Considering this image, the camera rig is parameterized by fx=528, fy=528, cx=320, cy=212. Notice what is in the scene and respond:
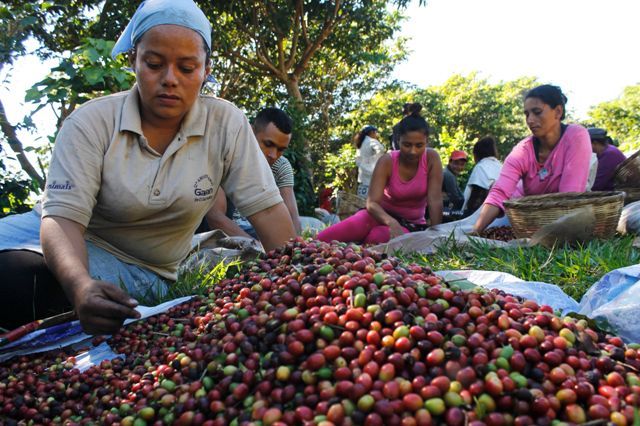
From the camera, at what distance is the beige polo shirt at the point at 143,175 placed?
2.18m

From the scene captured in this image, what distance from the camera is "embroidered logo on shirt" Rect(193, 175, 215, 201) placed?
7.92 ft

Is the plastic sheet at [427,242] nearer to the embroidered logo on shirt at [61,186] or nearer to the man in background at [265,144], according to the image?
the man in background at [265,144]

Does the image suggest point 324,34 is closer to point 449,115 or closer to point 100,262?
point 100,262

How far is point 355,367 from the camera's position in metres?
1.25

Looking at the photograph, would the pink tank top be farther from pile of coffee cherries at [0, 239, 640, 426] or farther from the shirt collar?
pile of coffee cherries at [0, 239, 640, 426]

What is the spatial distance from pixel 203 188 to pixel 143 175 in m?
0.27

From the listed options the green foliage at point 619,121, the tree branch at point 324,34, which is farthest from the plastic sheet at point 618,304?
the green foliage at point 619,121

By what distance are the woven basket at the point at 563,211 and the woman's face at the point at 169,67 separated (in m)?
2.48


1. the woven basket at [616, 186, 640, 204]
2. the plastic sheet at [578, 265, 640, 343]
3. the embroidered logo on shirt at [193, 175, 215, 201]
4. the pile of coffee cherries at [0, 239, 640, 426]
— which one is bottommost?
the woven basket at [616, 186, 640, 204]

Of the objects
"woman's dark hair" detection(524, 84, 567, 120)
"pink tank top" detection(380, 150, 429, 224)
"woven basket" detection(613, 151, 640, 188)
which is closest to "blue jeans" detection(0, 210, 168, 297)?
"pink tank top" detection(380, 150, 429, 224)

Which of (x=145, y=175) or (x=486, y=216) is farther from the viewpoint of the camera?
(x=486, y=216)

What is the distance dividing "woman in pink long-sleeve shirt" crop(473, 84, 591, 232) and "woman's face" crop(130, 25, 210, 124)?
2.87 meters

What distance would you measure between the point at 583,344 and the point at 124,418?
1200 millimetres

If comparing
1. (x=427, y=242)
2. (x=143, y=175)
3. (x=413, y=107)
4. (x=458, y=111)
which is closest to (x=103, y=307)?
(x=143, y=175)
